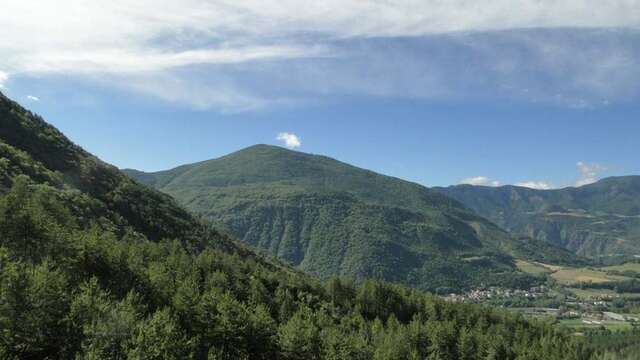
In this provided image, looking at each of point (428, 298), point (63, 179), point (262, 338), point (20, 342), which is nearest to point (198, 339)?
point (262, 338)

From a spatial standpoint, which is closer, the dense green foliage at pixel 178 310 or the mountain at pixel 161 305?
the dense green foliage at pixel 178 310

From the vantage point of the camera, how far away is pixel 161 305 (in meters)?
82.3

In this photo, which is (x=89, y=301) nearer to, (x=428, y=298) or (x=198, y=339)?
(x=198, y=339)

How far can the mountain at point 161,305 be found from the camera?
5803cm

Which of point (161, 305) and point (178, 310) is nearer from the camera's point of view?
point (178, 310)

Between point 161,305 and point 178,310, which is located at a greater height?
point 161,305

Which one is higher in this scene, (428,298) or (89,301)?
(89,301)

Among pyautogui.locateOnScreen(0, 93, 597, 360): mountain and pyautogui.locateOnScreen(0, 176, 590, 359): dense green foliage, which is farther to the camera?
pyautogui.locateOnScreen(0, 93, 597, 360): mountain

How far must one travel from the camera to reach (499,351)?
5192 inches

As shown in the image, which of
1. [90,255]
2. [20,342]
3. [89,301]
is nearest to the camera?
[20,342]

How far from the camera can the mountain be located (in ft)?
190

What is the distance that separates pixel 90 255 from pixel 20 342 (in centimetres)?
3109

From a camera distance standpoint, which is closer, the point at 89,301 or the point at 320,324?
the point at 89,301

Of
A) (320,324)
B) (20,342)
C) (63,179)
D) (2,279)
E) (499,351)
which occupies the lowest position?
(499,351)
